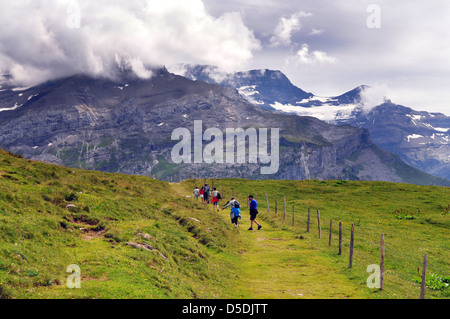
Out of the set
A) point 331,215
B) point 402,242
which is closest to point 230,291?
point 402,242

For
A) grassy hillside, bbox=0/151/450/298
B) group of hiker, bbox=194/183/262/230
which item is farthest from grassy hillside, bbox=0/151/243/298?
group of hiker, bbox=194/183/262/230

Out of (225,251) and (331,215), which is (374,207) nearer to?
(331,215)

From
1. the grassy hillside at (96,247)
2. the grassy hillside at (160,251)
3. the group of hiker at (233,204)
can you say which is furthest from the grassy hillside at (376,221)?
the grassy hillside at (96,247)

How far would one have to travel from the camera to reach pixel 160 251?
2262 centimetres

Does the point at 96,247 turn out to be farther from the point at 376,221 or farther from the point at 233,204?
the point at 376,221

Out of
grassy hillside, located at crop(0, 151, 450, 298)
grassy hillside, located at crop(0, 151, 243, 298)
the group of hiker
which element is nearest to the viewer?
grassy hillside, located at crop(0, 151, 243, 298)

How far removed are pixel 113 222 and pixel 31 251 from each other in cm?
982

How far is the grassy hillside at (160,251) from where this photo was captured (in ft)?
54.6

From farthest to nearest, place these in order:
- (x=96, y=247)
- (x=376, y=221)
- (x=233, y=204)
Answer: (x=376, y=221) → (x=233, y=204) → (x=96, y=247)

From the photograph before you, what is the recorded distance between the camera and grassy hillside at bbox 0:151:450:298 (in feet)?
54.6

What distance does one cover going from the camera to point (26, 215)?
2195 cm

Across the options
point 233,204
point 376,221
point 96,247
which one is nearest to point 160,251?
point 96,247

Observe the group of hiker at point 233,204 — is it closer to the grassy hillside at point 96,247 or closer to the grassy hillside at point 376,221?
the grassy hillside at point 376,221

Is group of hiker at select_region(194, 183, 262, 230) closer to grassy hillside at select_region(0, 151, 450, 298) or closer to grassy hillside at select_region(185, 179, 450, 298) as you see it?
grassy hillside at select_region(0, 151, 450, 298)
